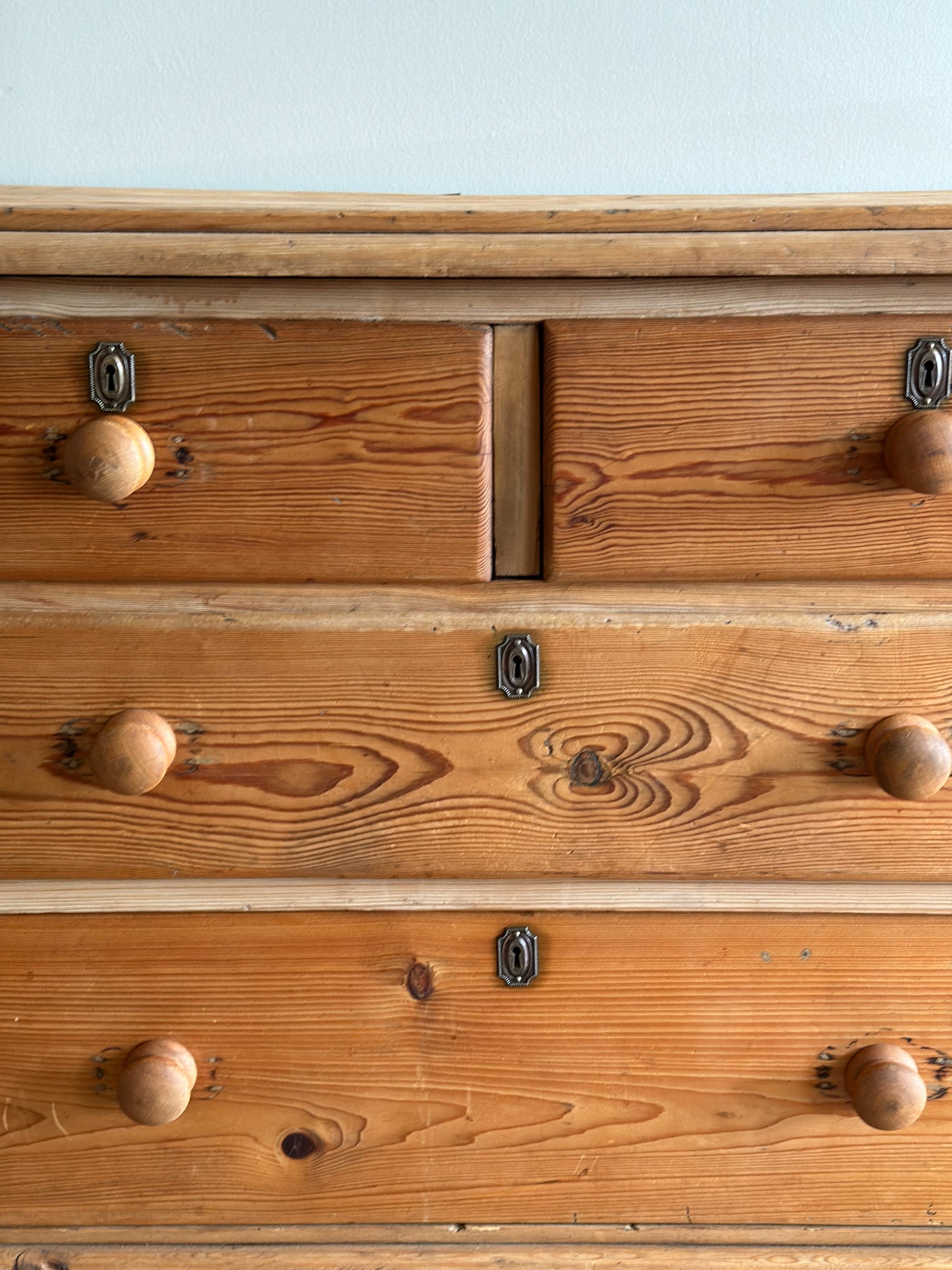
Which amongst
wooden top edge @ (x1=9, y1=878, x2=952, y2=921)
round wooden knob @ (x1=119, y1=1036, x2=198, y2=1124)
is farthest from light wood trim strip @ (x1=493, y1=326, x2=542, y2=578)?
round wooden knob @ (x1=119, y1=1036, x2=198, y2=1124)

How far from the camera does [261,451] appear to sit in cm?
53

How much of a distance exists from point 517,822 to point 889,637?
252 mm

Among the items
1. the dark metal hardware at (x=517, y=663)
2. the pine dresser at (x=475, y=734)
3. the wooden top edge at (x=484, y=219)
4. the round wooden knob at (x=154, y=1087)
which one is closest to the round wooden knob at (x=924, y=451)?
the pine dresser at (x=475, y=734)

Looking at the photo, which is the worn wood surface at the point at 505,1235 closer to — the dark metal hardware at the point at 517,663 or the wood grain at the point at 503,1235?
the wood grain at the point at 503,1235

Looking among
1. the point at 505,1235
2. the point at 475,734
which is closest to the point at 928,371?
the point at 475,734

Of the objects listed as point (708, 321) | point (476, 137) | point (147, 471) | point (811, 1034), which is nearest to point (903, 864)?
point (811, 1034)

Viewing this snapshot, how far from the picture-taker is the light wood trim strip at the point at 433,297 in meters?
0.52

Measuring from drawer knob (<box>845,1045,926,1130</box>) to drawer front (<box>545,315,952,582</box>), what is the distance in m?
0.29

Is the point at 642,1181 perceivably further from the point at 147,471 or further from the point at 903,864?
the point at 147,471

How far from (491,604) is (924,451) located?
10.2 inches

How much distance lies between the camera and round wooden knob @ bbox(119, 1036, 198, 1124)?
517 millimetres

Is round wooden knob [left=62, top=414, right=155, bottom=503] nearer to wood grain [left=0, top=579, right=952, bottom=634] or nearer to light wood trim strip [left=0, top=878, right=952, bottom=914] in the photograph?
wood grain [left=0, top=579, right=952, bottom=634]

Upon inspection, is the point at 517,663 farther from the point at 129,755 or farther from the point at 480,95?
the point at 480,95

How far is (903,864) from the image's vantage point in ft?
1.82
